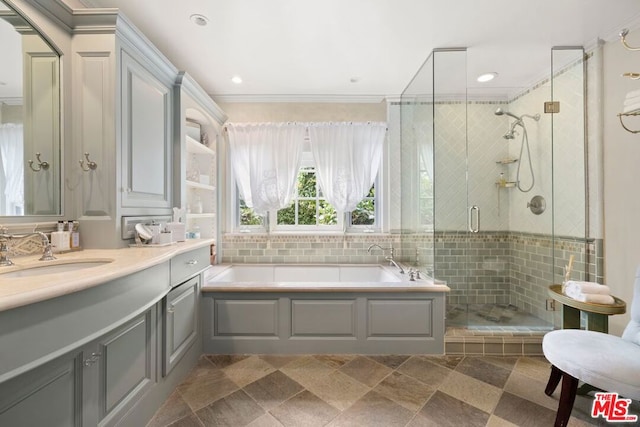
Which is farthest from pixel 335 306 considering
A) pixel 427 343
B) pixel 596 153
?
pixel 596 153

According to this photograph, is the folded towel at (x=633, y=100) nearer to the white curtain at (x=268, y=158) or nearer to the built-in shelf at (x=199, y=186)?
the white curtain at (x=268, y=158)

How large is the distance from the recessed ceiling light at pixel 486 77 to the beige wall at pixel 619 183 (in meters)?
0.77

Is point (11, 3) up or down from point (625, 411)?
up

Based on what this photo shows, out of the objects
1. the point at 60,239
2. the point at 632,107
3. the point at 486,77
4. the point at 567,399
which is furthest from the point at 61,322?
the point at 486,77

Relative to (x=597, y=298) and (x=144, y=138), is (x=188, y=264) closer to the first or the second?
(x=144, y=138)

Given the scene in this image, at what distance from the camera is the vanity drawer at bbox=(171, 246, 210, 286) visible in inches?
63.6

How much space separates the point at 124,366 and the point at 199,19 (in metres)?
Result: 2.23

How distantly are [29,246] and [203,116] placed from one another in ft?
5.96

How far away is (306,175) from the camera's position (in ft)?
10.5

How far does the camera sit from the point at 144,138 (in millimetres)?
1764

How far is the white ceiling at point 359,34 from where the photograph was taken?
5.65ft

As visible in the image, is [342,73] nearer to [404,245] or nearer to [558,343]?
[404,245]

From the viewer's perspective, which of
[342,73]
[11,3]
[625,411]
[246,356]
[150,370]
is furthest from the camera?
[342,73]

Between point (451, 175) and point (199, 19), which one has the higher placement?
point (199, 19)
